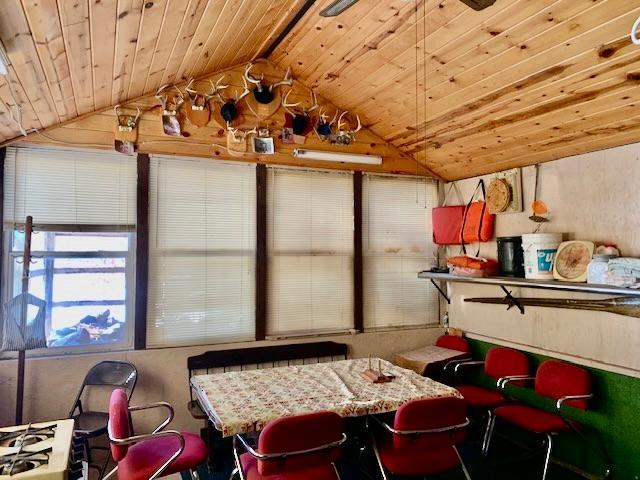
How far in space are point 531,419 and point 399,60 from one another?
2.84 meters

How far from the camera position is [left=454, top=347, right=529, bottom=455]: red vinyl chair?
12.6 feet

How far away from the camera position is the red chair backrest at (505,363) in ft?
12.8

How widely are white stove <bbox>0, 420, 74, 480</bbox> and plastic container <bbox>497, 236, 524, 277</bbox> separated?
3.49m

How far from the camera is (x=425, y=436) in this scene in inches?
105

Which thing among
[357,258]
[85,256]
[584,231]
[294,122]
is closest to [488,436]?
[584,231]

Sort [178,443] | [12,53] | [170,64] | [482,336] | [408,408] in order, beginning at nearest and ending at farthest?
[12,53] → [408,408] → [178,443] → [170,64] → [482,336]

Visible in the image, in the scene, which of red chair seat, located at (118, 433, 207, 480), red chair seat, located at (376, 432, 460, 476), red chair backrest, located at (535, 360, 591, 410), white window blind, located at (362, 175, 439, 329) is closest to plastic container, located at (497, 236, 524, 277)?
red chair backrest, located at (535, 360, 591, 410)

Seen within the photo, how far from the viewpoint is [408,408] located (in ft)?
8.55

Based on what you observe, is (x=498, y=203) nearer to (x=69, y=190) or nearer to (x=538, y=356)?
(x=538, y=356)

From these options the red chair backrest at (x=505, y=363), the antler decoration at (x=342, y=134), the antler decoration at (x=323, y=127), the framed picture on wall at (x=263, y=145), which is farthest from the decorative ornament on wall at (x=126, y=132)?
the red chair backrest at (x=505, y=363)

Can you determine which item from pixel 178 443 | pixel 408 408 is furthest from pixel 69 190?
pixel 408 408

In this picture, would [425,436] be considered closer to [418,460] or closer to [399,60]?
[418,460]

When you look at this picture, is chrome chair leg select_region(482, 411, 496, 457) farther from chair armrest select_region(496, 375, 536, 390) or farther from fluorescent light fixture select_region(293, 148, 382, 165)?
fluorescent light fixture select_region(293, 148, 382, 165)

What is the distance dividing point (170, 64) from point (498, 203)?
9.96 feet
